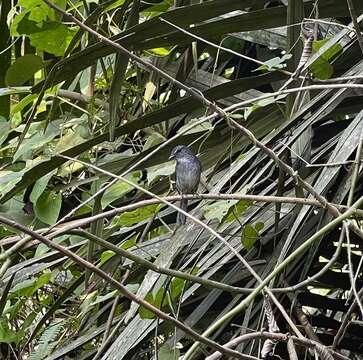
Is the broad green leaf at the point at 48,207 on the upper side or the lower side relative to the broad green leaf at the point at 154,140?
lower

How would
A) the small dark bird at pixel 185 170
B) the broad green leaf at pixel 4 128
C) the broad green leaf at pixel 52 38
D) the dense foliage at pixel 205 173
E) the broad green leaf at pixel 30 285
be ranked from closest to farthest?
the dense foliage at pixel 205 173
the small dark bird at pixel 185 170
the broad green leaf at pixel 52 38
the broad green leaf at pixel 30 285
the broad green leaf at pixel 4 128

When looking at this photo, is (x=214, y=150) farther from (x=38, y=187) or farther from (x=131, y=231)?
(x=38, y=187)

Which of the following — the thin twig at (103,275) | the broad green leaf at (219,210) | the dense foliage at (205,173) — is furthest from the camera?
the broad green leaf at (219,210)

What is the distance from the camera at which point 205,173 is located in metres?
1.85

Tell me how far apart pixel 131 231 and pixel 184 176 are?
0.56 ft

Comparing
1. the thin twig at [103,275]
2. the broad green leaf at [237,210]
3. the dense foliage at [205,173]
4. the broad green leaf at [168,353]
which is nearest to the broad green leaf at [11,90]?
the dense foliage at [205,173]

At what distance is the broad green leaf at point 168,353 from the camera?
1478mm

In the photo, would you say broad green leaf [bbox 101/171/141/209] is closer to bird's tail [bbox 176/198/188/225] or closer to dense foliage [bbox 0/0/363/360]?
dense foliage [bbox 0/0/363/360]

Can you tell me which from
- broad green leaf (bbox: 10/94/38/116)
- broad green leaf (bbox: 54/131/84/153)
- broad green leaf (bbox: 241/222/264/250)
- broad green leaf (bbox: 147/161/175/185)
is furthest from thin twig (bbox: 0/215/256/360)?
broad green leaf (bbox: 54/131/84/153)

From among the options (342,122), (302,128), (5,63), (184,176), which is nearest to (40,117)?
(5,63)

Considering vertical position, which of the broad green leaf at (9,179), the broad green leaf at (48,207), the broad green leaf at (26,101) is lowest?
the broad green leaf at (48,207)

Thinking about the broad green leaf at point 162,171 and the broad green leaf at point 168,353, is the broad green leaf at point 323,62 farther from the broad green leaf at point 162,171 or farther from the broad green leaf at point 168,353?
the broad green leaf at point 168,353

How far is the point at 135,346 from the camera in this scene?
58.0 inches

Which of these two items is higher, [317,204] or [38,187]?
[317,204]
